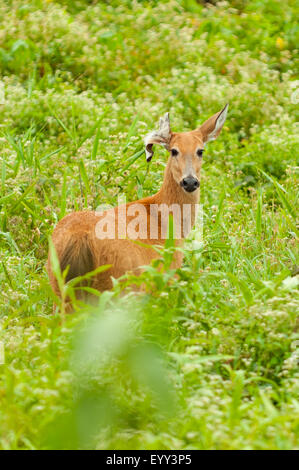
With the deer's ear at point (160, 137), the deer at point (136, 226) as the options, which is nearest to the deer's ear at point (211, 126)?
the deer at point (136, 226)

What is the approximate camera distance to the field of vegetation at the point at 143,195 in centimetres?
398

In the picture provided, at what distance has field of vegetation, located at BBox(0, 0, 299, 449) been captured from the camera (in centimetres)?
398

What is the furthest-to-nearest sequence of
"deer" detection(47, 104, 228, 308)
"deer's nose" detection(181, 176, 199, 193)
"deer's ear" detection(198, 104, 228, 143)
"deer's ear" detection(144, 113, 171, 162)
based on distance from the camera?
"deer's ear" detection(198, 104, 228, 143)
"deer's ear" detection(144, 113, 171, 162)
"deer's nose" detection(181, 176, 199, 193)
"deer" detection(47, 104, 228, 308)

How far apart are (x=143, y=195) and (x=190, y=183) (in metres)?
1.45

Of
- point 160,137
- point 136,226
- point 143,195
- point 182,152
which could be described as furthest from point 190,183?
point 143,195

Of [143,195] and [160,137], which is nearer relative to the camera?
[160,137]

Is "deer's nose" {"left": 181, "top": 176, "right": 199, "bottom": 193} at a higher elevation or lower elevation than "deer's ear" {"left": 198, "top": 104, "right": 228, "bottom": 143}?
lower

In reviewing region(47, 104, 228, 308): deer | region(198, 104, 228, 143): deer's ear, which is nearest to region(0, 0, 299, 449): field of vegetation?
region(47, 104, 228, 308): deer

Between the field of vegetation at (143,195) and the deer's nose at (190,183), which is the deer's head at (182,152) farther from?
the field of vegetation at (143,195)

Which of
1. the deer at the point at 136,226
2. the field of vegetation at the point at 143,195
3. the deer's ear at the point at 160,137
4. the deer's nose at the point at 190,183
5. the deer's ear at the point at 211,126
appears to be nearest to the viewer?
the field of vegetation at the point at 143,195

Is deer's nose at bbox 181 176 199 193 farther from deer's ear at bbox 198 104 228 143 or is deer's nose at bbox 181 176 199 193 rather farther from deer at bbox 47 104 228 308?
deer's ear at bbox 198 104 228 143

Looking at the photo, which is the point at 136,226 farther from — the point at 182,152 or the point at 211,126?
the point at 211,126

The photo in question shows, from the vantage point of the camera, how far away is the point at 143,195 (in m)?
7.48

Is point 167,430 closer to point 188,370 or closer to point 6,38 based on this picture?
point 188,370
